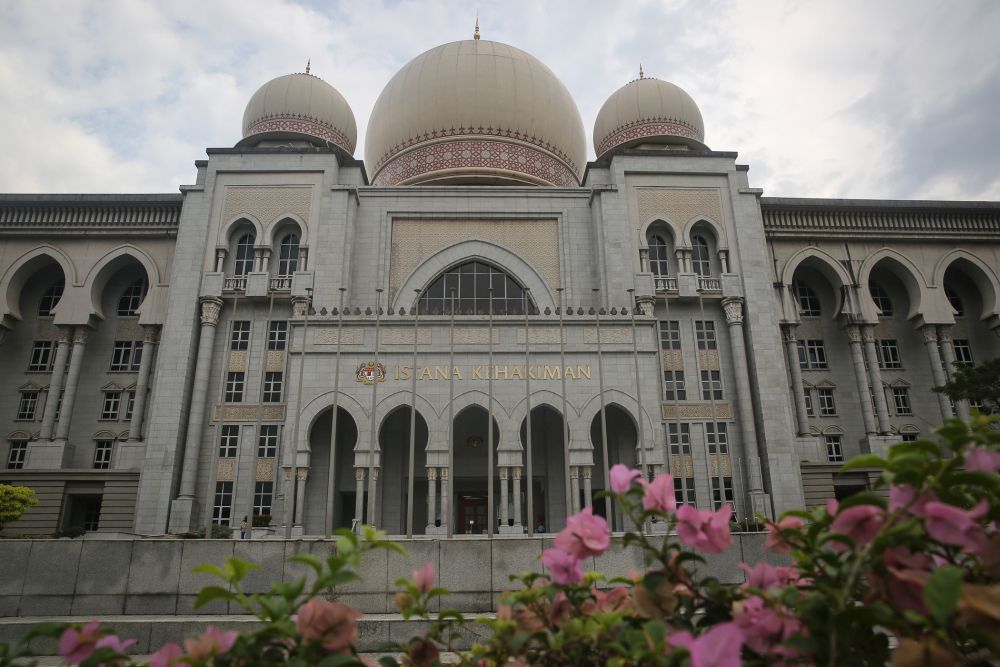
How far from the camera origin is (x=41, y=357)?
24562 mm

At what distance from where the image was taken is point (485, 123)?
27438 millimetres

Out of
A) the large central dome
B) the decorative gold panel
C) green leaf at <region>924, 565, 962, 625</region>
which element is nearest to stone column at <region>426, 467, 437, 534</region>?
the decorative gold panel

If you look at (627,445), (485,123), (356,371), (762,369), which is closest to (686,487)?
(627,445)

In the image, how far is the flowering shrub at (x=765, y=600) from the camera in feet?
4.40

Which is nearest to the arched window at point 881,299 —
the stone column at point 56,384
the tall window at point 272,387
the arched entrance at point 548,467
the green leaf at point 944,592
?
the arched entrance at point 548,467

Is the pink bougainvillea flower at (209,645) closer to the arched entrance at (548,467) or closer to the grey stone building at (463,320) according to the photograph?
the grey stone building at (463,320)

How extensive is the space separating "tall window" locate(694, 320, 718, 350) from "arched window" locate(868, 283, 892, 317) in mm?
8454

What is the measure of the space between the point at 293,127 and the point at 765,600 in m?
29.0

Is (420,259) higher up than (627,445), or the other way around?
(420,259)

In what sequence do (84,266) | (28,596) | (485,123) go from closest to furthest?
(28,596), (84,266), (485,123)

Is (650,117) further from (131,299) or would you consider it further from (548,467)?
(131,299)

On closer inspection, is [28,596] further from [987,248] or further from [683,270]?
[987,248]

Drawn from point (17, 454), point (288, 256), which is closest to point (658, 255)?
point (288, 256)

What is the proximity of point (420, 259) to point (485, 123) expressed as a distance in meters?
Result: 7.70
